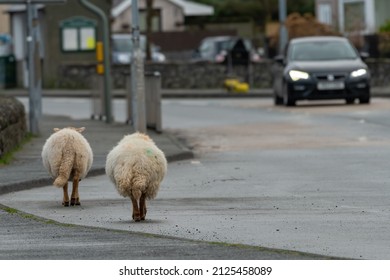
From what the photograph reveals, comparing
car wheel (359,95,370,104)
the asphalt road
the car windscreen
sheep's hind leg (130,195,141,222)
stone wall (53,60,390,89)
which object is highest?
the car windscreen

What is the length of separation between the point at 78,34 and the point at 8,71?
2.82 meters

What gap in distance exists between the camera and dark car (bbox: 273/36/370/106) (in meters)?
34.7

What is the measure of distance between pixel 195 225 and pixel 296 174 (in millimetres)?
5860

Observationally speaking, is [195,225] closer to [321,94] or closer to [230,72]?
[321,94]

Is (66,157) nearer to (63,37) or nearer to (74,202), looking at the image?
(74,202)

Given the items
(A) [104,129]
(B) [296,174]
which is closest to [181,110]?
(A) [104,129]

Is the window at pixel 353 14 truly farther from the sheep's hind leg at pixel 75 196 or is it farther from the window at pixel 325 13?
the sheep's hind leg at pixel 75 196

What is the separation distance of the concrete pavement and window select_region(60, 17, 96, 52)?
116 feet

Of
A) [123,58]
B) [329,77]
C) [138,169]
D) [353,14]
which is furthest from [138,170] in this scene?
[353,14]

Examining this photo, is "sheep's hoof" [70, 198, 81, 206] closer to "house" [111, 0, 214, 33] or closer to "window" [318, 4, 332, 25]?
"window" [318, 4, 332, 25]

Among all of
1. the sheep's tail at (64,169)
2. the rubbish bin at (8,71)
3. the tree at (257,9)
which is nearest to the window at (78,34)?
the rubbish bin at (8,71)

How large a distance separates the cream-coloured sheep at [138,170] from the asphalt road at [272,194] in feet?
0.98

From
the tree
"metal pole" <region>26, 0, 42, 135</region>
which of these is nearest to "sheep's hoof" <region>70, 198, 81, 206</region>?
"metal pole" <region>26, 0, 42, 135</region>
